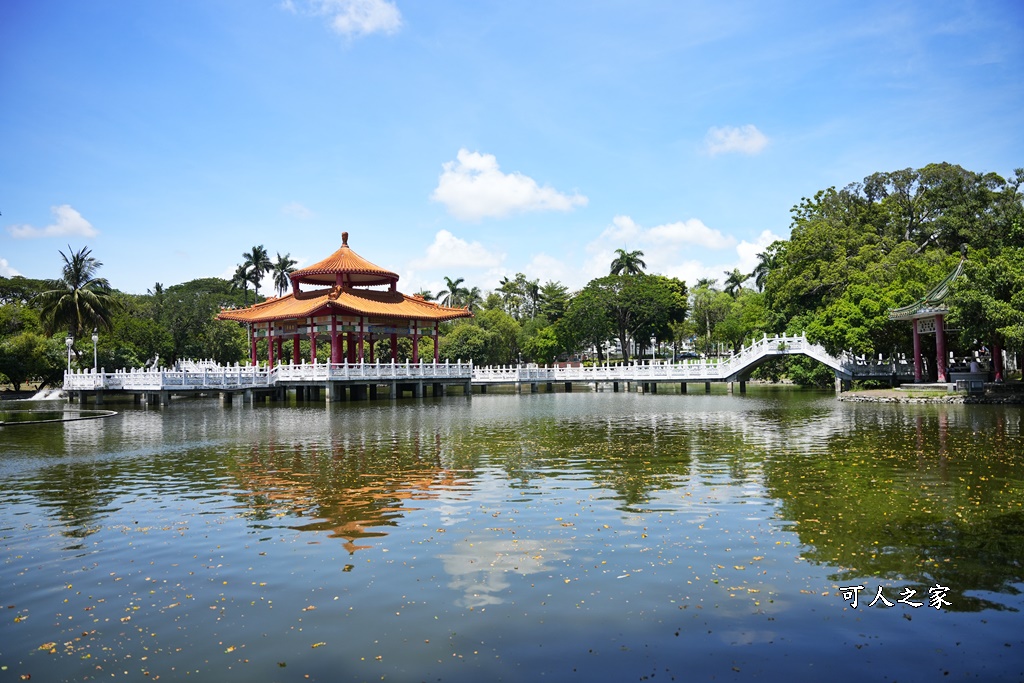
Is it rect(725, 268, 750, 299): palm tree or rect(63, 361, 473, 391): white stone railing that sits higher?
rect(725, 268, 750, 299): palm tree

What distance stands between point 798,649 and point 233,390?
3946cm

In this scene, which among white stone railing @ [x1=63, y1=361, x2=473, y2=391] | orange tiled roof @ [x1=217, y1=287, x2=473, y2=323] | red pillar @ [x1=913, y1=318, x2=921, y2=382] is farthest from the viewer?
orange tiled roof @ [x1=217, y1=287, x2=473, y2=323]

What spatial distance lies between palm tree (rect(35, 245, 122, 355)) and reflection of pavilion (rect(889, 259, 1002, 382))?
4573 cm

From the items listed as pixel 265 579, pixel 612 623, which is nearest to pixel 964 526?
pixel 612 623

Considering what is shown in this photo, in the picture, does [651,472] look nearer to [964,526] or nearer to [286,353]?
[964,526]

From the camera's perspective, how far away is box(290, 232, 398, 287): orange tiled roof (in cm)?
4825

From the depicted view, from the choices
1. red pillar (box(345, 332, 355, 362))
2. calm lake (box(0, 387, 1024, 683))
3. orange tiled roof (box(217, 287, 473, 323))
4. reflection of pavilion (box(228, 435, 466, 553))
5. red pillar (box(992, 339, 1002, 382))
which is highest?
orange tiled roof (box(217, 287, 473, 323))

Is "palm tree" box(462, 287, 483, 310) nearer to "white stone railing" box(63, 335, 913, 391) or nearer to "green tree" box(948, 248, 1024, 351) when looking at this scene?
"white stone railing" box(63, 335, 913, 391)

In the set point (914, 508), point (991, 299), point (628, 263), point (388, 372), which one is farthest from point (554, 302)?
point (914, 508)

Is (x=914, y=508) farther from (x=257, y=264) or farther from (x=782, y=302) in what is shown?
(x=257, y=264)

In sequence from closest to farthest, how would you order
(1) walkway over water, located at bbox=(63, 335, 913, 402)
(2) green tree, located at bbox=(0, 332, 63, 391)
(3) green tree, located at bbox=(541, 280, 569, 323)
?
(1) walkway over water, located at bbox=(63, 335, 913, 402) < (2) green tree, located at bbox=(0, 332, 63, 391) < (3) green tree, located at bbox=(541, 280, 569, 323)

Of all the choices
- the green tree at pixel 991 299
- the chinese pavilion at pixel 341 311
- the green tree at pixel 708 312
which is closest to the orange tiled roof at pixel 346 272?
the chinese pavilion at pixel 341 311

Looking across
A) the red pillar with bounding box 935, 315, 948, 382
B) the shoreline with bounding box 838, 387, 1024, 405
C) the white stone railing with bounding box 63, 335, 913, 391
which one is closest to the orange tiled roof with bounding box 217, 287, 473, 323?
the white stone railing with bounding box 63, 335, 913, 391

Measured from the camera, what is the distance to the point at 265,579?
24.8 ft
